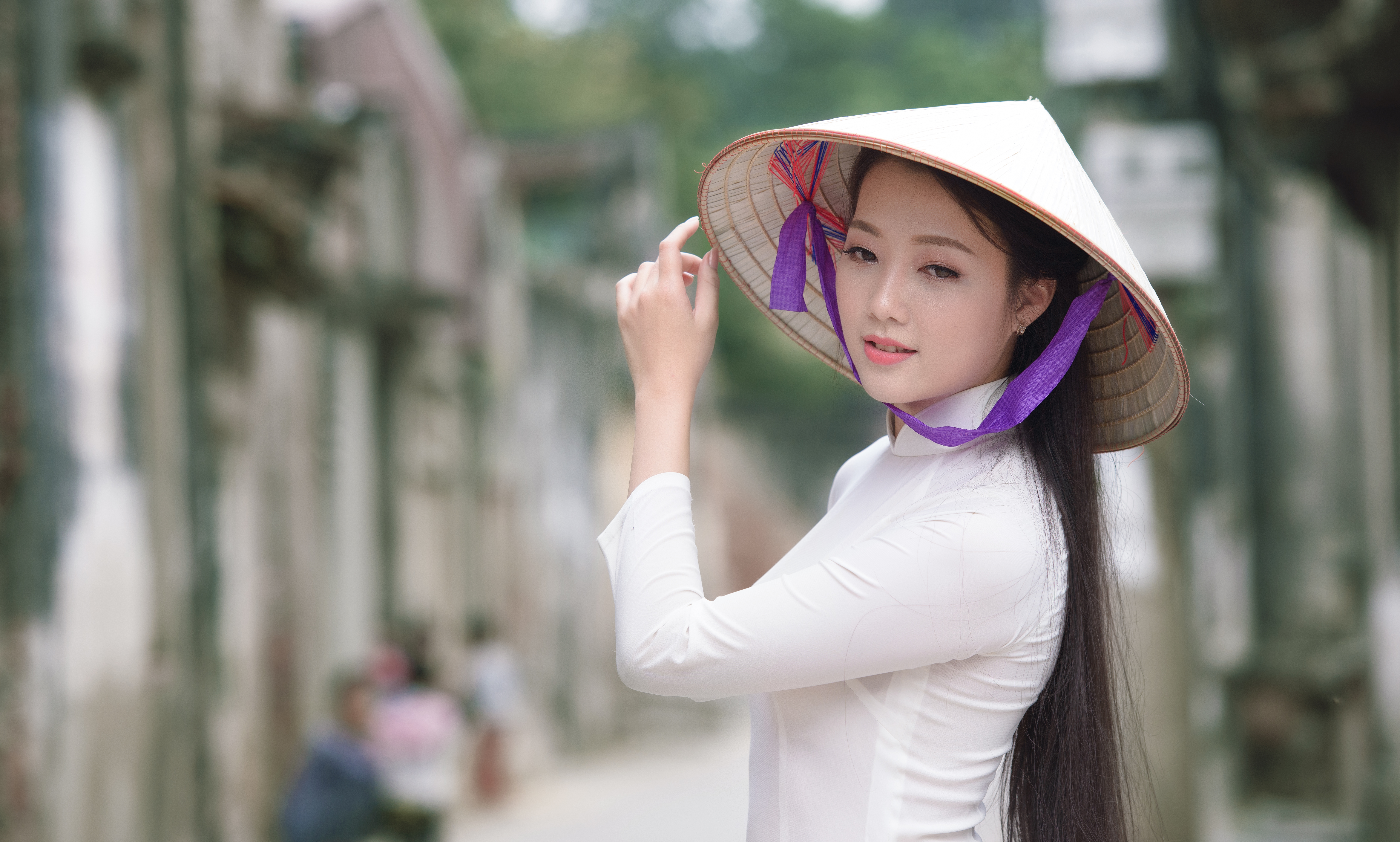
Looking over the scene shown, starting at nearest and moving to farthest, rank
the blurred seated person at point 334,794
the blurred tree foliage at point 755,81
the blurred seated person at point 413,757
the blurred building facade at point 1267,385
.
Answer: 1. the blurred building facade at point 1267,385
2. the blurred seated person at point 334,794
3. the blurred seated person at point 413,757
4. the blurred tree foliage at point 755,81

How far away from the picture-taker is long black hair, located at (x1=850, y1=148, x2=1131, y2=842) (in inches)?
62.5

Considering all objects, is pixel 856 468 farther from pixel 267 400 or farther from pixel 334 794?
pixel 267 400

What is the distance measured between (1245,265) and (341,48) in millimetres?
6624

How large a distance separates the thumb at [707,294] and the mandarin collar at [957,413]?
270mm

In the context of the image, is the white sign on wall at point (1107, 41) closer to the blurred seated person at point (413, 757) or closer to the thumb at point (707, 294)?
the blurred seated person at point (413, 757)

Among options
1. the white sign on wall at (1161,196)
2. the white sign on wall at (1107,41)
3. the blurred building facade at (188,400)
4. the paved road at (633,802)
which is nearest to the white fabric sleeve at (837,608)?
the blurred building facade at (188,400)

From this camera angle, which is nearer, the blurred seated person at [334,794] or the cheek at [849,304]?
the cheek at [849,304]

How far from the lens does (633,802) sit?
11.3 metres

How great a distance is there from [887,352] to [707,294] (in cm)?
23

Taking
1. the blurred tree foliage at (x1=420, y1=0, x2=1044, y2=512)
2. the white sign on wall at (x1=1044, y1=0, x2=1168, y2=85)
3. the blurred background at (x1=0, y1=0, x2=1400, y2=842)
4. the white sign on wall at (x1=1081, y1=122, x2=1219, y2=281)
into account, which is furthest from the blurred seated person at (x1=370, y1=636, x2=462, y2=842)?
the blurred tree foliage at (x1=420, y1=0, x2=1044, y2=512)

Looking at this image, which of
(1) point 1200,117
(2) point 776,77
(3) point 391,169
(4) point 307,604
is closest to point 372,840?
(4) point 307,604

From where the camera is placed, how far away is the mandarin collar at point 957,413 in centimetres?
161

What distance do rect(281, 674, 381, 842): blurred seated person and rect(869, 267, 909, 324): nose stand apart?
15.9ft

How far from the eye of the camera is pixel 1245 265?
8883 mm
